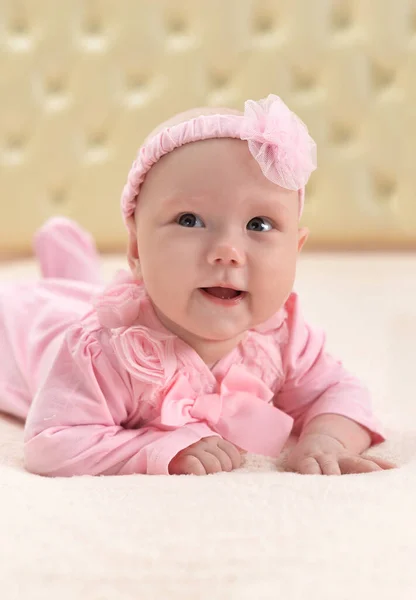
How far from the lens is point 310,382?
1267 mm

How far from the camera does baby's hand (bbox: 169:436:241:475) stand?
1.04m

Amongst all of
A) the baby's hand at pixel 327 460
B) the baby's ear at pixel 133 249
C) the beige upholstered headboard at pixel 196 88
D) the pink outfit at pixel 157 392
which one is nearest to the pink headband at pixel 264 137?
the baby's ear at pixel 133 249

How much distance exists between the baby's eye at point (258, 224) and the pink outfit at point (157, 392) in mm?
189

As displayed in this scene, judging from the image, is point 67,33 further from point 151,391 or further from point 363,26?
point 151,391

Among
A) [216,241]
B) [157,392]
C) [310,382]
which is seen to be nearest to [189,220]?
[216,241]

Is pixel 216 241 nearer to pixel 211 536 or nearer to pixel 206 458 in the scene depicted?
pixel 206 458

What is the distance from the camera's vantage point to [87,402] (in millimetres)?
1087

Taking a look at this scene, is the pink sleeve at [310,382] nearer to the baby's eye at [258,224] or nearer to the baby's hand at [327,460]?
the baby's hand at [327,460]

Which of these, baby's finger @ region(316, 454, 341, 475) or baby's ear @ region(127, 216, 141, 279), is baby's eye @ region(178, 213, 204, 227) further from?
baby's finger @ region(316, 454, 341, 475)

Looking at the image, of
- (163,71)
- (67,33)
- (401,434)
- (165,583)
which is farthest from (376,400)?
(67,33)

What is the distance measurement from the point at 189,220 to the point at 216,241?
0.06 meters

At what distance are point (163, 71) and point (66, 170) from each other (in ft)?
1.49

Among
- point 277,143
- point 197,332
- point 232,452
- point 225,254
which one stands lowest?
point 232,452

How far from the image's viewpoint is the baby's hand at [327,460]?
1061 millimetres
